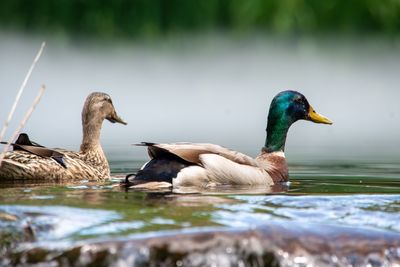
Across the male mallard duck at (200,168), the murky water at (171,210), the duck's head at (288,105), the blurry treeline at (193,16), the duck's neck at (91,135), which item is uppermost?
the blurry treeline at (193,16)

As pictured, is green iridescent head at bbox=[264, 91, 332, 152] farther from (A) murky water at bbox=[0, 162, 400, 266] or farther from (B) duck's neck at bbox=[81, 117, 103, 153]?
(A) murky water at bbox=[0, 162, 400, 266]

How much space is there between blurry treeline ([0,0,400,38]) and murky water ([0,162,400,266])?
41.8 feet

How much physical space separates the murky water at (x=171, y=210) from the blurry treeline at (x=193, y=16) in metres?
12.8

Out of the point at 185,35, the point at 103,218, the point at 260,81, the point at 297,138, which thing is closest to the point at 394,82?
the point at 260,81

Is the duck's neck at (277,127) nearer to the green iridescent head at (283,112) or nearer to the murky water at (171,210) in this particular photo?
the green iridescent head at (283,112)

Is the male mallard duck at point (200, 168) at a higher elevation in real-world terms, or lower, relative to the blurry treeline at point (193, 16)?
lower

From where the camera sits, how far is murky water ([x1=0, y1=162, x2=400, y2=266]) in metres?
5.03

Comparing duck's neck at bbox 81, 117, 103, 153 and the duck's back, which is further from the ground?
duck's neck at bbox 81, 117, 103, 153

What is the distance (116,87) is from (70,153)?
11742mm

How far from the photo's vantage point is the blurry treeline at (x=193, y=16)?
2019 centimetres

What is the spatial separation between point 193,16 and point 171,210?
1539 centimetres

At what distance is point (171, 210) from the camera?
18.8ft

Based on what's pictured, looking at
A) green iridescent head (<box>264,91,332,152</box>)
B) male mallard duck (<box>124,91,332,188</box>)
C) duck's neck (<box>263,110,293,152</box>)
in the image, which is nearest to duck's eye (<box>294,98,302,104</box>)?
green iridescent head (<box>264,91,332,152</box>)

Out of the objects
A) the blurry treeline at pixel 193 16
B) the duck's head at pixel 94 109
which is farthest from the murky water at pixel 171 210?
the blurry treeline at pixel 193 16
